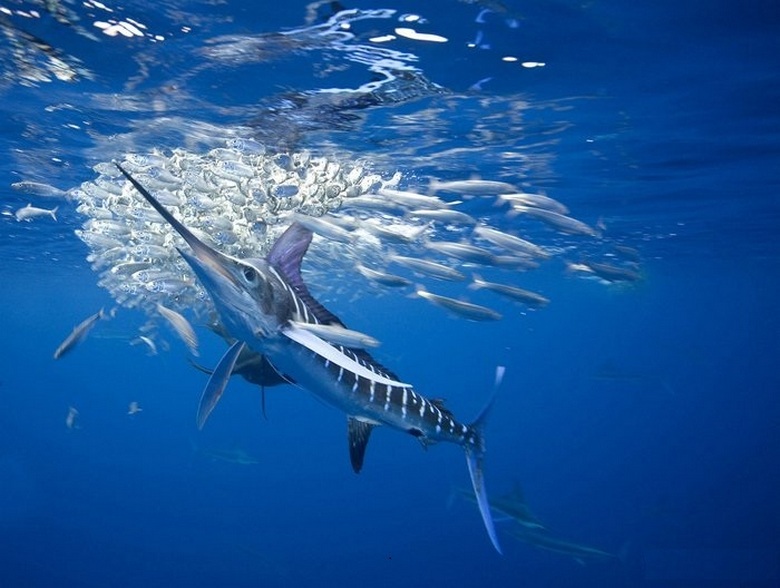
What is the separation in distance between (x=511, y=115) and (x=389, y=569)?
888 inches

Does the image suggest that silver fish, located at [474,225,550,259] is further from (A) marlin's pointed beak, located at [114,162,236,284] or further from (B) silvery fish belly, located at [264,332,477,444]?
(A) marlin's pointed beak, located at [114,162,236,284]

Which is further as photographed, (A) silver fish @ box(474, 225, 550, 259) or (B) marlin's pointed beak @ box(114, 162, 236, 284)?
(A) silver fish @ box(474, 225, 550, 259)

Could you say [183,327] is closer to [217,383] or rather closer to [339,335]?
[217,383]

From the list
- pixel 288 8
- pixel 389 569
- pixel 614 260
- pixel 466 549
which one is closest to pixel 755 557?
pixel 466 549

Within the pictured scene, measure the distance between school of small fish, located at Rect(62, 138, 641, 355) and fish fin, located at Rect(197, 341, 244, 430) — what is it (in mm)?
2776

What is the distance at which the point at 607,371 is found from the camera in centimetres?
2073

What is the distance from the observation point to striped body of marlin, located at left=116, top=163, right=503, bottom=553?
3.40m

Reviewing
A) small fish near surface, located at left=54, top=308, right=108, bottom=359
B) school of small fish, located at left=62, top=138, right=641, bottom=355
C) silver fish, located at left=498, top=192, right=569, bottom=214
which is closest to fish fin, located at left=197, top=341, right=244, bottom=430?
school of small fish, located at left=62, top=138, right=641, bottom=355

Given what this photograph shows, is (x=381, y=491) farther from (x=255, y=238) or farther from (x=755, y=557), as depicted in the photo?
(x=255, y=238)

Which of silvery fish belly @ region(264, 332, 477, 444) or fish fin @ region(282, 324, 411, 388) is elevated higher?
fish fin @ region(282, 324, 411, 388)

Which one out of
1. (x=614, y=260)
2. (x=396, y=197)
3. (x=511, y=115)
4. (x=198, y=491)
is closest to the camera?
(x=396, y=197)

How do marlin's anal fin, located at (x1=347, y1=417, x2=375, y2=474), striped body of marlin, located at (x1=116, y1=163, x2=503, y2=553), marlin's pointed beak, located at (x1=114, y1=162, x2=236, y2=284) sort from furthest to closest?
marlin's anal fin, located at (x1=347, y1=417, x2=375, y2=474)
striped body of marlin, located at (x1=116, y1=163, x2=503, y2=553)
marlin's pointed beak, located at (x1=114, y1=162, x2=236, y2=284)

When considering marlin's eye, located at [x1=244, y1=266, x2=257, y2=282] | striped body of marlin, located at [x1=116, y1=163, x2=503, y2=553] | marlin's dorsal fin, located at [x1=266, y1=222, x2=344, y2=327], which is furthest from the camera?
marlin's dorsal fin, located at [x1=266, y1=222, x2=344, y2=327]

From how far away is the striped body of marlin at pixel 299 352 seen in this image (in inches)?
134
